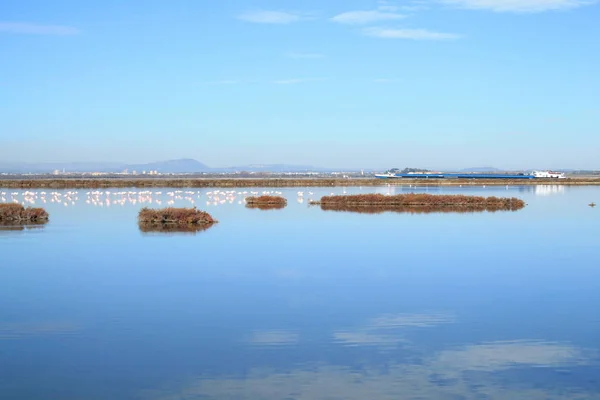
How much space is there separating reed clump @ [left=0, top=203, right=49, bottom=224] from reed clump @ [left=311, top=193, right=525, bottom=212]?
621 inches

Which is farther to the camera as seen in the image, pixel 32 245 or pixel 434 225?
pixel 434 225

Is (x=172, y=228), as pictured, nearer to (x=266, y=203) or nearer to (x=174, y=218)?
(x=174, y=218)

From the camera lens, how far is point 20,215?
106ft

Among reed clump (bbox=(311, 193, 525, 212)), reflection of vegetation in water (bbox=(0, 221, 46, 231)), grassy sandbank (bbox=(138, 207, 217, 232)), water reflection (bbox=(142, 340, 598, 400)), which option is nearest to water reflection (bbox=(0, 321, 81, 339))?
water reflection (bbox=(142, 340, 598, 400))

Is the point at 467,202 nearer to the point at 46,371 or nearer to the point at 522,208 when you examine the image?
the point at 522,208

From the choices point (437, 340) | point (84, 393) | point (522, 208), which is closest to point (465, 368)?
point (437, 340)

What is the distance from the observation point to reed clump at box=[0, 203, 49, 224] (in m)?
31.8

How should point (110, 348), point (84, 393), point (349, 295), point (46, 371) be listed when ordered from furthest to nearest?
point (349, 295) → point (110, 348) → point (46, 371) → point (84, 393)

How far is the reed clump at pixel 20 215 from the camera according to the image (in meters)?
31.8

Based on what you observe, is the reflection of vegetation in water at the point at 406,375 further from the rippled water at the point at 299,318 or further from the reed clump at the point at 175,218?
the reed clump at the point at 175,218

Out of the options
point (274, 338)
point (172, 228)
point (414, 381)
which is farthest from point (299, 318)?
point (172, 228)

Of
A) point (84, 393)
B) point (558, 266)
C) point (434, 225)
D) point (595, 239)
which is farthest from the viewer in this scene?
point (434, 225)

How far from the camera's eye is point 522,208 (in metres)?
41.7

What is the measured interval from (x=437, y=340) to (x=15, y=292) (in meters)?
8.76
